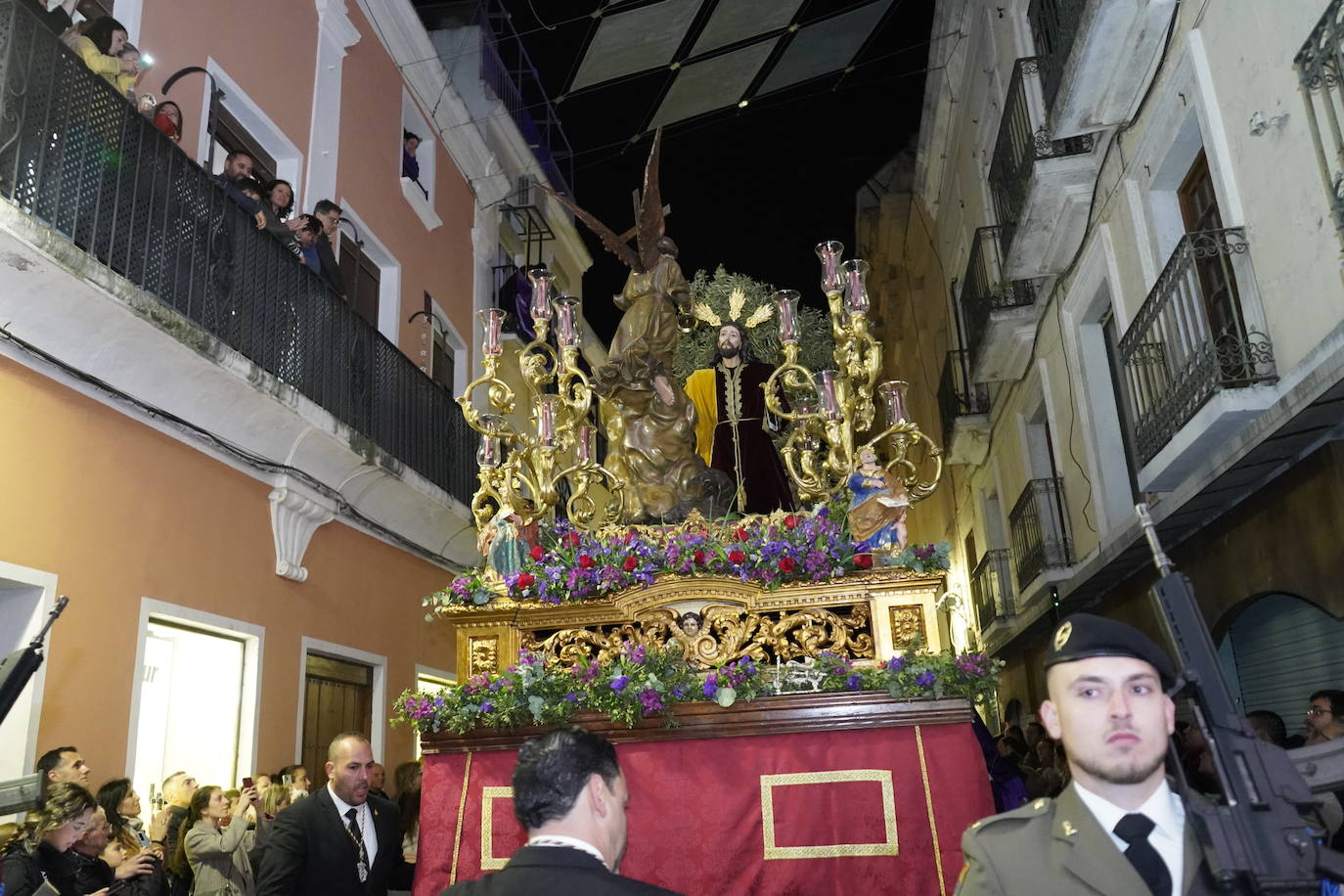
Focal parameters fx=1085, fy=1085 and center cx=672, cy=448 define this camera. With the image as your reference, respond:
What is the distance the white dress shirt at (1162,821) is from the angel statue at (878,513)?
2.70 metres

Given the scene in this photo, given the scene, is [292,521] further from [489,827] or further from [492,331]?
[489,827]

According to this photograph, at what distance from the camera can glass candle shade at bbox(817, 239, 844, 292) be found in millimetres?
5586

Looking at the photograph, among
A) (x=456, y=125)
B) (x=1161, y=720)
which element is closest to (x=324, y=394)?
(x=456, y=125)

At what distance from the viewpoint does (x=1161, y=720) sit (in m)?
2.09

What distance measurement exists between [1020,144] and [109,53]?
717 centimetres

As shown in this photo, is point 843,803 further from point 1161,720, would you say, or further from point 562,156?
point 562,156

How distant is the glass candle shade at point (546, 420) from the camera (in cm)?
558

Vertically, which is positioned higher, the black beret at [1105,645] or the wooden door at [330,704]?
the wooden door at [330,704]

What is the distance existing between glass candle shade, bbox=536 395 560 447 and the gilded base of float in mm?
907

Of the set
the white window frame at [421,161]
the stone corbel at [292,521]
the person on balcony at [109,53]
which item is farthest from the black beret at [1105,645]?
the white window frame at [421,161]

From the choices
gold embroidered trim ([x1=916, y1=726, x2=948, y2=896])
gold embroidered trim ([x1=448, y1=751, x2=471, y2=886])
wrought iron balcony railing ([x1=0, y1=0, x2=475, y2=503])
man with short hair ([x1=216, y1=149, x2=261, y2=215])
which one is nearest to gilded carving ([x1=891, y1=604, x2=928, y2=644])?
gold embroidered trim ([x1=916, y1=726, x2=948, y2=896])

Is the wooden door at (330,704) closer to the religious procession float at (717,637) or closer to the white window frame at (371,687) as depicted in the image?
the white window frame at (371,687)

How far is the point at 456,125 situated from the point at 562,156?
2.19 m

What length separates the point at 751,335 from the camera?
763 cm
